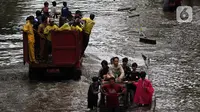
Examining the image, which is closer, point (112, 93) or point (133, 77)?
point (112, 93)

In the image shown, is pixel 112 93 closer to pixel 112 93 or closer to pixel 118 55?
pixel 112 93

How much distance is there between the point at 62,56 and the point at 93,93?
12.2ft

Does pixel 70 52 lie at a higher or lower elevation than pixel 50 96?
higher

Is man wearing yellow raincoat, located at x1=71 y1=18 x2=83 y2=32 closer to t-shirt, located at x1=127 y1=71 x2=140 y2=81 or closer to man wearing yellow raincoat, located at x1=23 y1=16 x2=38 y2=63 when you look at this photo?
man wearing yellow raincoat, located at x1=23 y1=16 x2=38 y2=63

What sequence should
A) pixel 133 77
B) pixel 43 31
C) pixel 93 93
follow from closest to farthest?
pixel 93 93 → pixel 133 77 → pixel 43 31

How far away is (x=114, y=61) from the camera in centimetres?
1294

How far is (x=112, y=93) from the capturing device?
11.8 m

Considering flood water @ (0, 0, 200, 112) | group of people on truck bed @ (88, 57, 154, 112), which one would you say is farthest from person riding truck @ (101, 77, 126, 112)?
flood water @ (0, 0, 200, 112)

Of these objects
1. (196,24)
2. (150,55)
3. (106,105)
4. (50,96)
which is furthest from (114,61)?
(196,24)

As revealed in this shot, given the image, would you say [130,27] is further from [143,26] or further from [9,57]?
[9,57]

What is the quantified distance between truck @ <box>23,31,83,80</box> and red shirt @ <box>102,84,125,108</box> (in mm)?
3765

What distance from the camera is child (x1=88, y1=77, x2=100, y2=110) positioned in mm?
12204

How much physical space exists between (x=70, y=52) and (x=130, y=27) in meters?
10.9

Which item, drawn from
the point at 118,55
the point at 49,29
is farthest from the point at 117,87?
the point at 118,55
